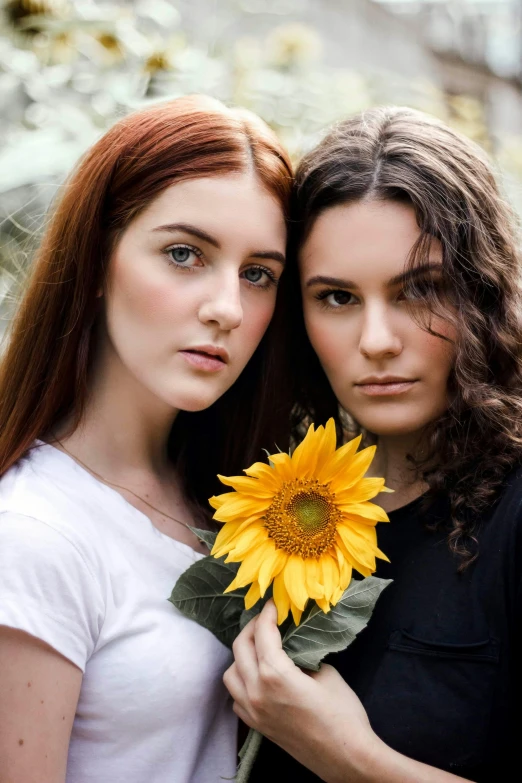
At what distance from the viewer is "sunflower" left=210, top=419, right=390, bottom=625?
1.49m

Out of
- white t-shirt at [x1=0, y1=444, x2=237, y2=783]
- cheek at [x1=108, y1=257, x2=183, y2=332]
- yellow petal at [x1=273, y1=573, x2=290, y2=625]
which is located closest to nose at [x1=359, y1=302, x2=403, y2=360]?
cheek at [x1=108, y1=257, x2=183, y2=332]

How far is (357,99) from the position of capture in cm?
318

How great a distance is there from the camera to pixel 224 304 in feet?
5.69

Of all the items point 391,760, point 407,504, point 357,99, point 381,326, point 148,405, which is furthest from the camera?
point 357,99

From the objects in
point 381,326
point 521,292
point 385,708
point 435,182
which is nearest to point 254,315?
point 381,326

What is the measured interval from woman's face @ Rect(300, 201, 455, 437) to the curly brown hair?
28 mm

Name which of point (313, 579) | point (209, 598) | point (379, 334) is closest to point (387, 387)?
point (379, 334)

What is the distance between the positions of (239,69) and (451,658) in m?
2.22

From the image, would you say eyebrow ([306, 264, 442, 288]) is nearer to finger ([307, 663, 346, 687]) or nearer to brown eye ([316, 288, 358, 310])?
brown eye ([316, 288, 358, 310])

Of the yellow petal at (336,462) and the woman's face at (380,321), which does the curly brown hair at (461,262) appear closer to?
the woman's face at (380,321)

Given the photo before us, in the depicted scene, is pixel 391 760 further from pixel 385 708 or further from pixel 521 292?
pixel 521 292

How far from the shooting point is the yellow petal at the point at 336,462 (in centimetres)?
156

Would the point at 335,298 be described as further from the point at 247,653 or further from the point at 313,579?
the point at 247,653

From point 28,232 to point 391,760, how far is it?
5.12 feet
